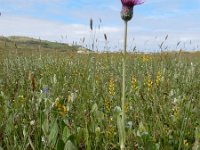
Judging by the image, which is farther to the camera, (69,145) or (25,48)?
(25,48)

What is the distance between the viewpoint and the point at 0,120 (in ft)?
9.84

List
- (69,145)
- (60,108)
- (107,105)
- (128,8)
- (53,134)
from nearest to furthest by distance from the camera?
(128,8) → (69,145) → (53,134) → (60,108) → (107,105)

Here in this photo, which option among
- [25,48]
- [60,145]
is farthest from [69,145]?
[25,48]

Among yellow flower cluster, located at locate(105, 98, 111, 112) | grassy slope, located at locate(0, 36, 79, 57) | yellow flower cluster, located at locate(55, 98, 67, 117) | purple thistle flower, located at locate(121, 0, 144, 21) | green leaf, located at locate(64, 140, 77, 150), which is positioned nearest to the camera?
purple thistle flower, located at locate(121, 0, 144, 21)

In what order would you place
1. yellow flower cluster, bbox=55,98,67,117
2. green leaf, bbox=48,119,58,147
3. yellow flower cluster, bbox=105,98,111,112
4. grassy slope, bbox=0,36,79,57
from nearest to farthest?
1. green leaf, bbox=48,119,58,147
2. yellow flower cluster, bbox=55,98,67,117
3. yellow flower cluster, bbox=105,98,111,112
4. grassy slope, bbox=0,36,79,57

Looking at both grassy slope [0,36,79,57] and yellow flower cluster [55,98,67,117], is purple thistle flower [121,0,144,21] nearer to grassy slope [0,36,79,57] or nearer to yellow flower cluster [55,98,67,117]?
yellow flower cluster [55,98,67,117]

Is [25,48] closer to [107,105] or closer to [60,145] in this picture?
[107,105]

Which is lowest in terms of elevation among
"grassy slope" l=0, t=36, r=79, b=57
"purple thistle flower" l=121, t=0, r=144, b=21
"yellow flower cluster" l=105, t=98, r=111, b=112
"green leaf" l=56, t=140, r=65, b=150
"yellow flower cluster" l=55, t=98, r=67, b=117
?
"green leaf" l=56, t=140, r=65, b=150

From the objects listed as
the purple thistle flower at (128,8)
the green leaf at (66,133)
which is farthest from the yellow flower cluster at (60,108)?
the purple thistle flower at (128,8)

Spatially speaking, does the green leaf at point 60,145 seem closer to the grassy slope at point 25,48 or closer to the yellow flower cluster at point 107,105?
the yellow flower cluster at point 107,105

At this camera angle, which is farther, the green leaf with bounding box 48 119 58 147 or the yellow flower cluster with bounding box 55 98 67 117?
the yellow flower cluster with bounding box 55 98 67 117

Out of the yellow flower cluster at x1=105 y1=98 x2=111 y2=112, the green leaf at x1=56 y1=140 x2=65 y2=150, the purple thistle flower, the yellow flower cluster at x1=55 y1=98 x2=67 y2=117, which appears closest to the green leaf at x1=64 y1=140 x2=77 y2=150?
the green leaf at x1=56 y1=140 x2=65 y2=150

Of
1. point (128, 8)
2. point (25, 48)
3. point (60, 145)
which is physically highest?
point (128, 8)

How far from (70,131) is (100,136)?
0.23 m
